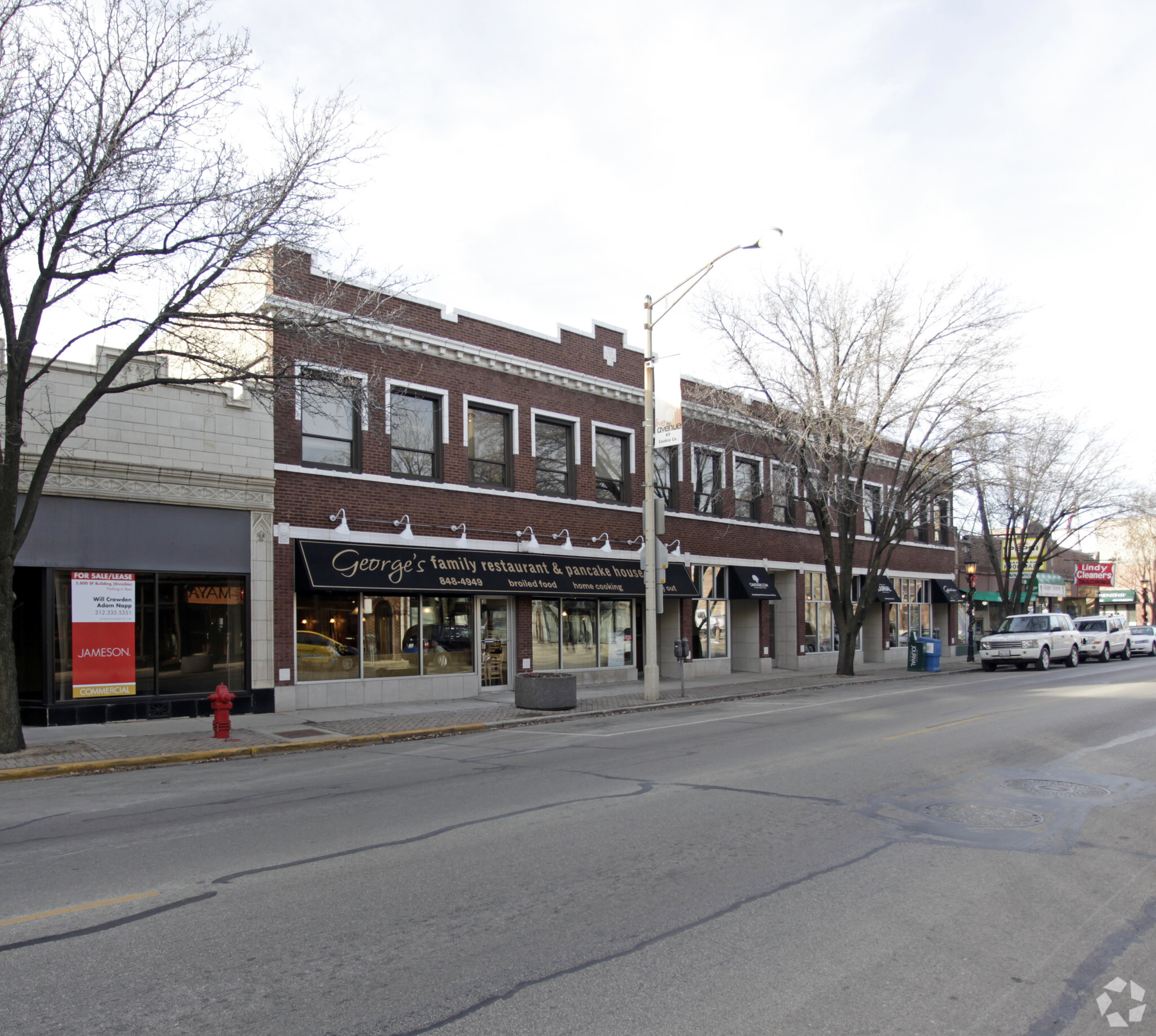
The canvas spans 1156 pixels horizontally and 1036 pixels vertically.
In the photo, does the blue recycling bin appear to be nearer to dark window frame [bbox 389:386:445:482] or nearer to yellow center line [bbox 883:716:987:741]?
yellow center line [bbox 883:716:987:741]

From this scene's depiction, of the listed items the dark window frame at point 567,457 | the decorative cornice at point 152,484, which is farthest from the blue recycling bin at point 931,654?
the decorative cornice at point 152,484

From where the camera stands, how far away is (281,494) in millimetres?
17016

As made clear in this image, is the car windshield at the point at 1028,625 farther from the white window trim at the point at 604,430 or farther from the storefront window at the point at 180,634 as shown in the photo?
the storefront window at the point at 180,634

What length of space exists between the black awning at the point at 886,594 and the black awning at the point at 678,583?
11090 millimetres

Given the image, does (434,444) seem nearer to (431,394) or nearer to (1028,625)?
(431,394)

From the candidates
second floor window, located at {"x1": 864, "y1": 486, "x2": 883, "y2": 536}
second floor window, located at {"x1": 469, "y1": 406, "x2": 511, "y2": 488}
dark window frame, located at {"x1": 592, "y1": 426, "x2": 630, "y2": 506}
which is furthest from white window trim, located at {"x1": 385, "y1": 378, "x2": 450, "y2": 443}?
second floor window, located at {"x1": 864, "y1": 486, "x2": 883, "y2": 536}

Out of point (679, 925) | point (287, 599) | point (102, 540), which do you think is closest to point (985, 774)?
point (679, 925)

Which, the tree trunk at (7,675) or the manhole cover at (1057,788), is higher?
the tree trunk at (7,675)

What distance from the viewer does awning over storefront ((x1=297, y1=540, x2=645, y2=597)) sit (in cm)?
1728

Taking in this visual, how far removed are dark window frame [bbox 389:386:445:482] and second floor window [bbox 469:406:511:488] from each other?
0.91m

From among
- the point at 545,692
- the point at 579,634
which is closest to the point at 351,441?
the point at 545,692

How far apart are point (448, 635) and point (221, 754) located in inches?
311

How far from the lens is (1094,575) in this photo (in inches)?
2383

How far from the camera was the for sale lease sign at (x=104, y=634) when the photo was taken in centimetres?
1447
